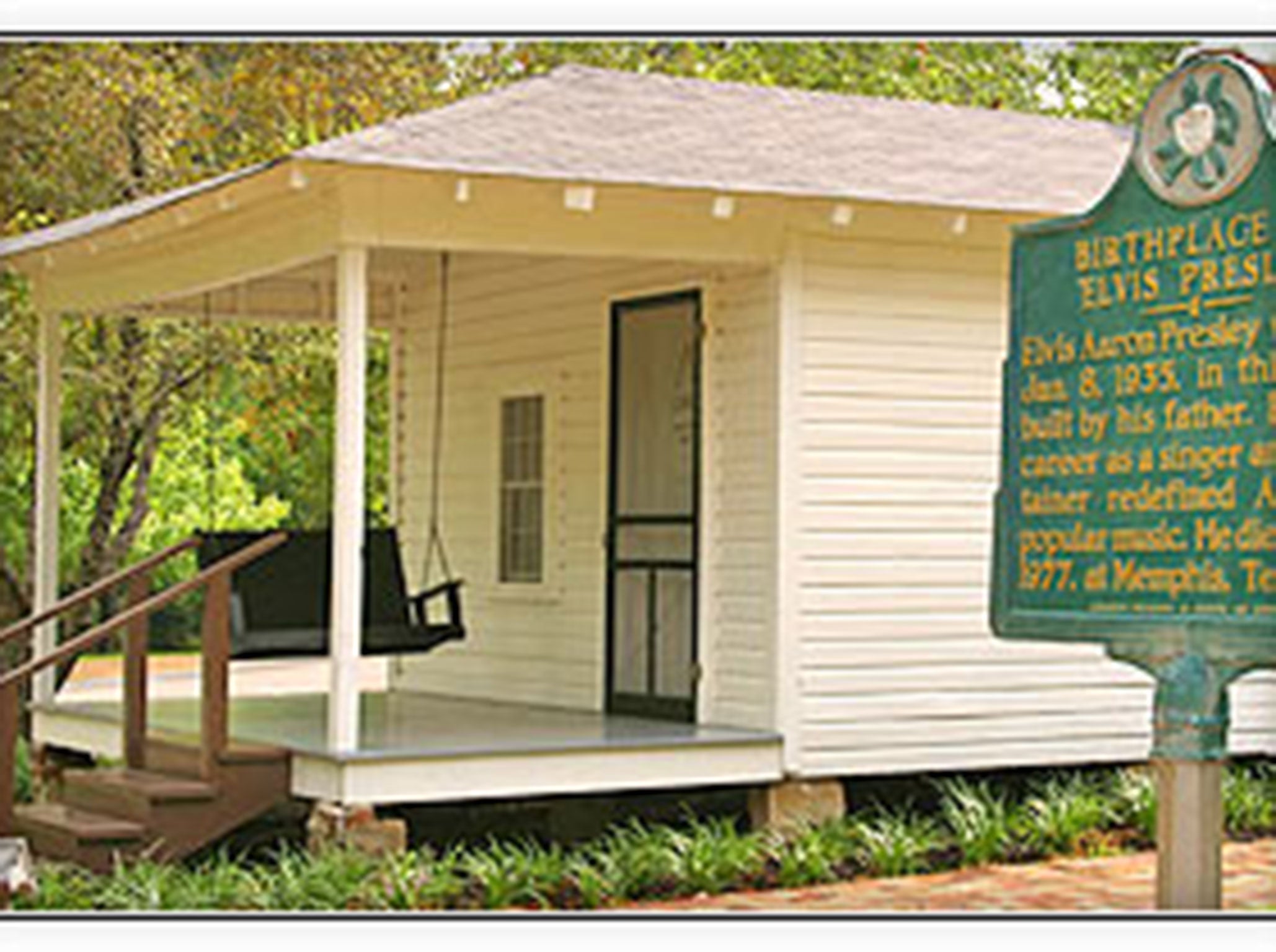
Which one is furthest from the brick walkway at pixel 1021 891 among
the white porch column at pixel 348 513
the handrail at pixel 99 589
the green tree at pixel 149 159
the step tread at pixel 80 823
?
the green tree at pixel 149 159

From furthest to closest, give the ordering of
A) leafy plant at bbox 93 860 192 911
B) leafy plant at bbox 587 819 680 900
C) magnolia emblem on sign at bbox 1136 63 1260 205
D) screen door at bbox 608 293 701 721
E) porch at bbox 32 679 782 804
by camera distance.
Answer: screen door at bbox 608 293 701 721
porch at bbox 32 679 782 804
leafy plant at bbox 587 819 680 900
leafy plant at bbox 93 860 192 911
magnolia emblem on sign at bbox 1136 63 1260 205

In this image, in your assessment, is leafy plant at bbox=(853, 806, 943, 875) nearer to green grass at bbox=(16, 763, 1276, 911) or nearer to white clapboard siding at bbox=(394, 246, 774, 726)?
green grass at bbox=(16, 763, 1276, 911)

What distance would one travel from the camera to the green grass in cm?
1018

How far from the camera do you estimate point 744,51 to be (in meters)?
A: 23.8

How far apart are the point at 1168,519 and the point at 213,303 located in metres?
8.80

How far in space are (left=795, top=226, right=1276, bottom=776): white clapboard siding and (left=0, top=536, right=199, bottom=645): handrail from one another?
3.30m

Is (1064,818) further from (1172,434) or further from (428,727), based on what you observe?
(1172,434)

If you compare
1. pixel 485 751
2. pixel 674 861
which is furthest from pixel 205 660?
pixel 674 861

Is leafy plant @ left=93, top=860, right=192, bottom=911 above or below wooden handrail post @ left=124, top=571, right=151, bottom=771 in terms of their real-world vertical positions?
below

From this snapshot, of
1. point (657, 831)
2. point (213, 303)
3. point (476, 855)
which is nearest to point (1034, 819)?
point (657, 831)

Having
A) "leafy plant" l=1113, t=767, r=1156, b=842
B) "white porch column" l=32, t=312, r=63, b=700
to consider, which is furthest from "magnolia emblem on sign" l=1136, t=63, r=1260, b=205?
"white porch column" l=32, t=312, r=63, b=700

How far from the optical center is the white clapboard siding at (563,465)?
12180mm

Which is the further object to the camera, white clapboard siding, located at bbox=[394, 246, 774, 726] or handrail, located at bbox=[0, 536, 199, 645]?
handrail, located at bbox=[0, 536, 199, 645]

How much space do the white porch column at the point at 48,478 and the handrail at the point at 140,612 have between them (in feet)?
10.2
